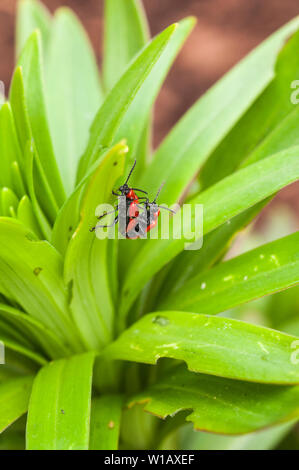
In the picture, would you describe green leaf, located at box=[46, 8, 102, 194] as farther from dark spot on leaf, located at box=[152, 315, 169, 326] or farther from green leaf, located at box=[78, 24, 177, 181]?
dark spot on leaf, located at box=[152, 315, 169, 326]

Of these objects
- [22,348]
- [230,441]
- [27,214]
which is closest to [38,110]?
[27,214]

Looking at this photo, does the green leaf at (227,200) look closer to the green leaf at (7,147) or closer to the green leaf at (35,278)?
the green leaf at (35,278)

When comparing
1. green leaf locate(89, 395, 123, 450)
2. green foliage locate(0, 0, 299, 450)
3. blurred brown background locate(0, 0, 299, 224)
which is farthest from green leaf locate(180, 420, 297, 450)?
blurred brown background locate(0, 0, 299, 224)

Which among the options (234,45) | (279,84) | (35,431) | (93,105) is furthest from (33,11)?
(234,45)

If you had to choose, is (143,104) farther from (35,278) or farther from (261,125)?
(35,278)
